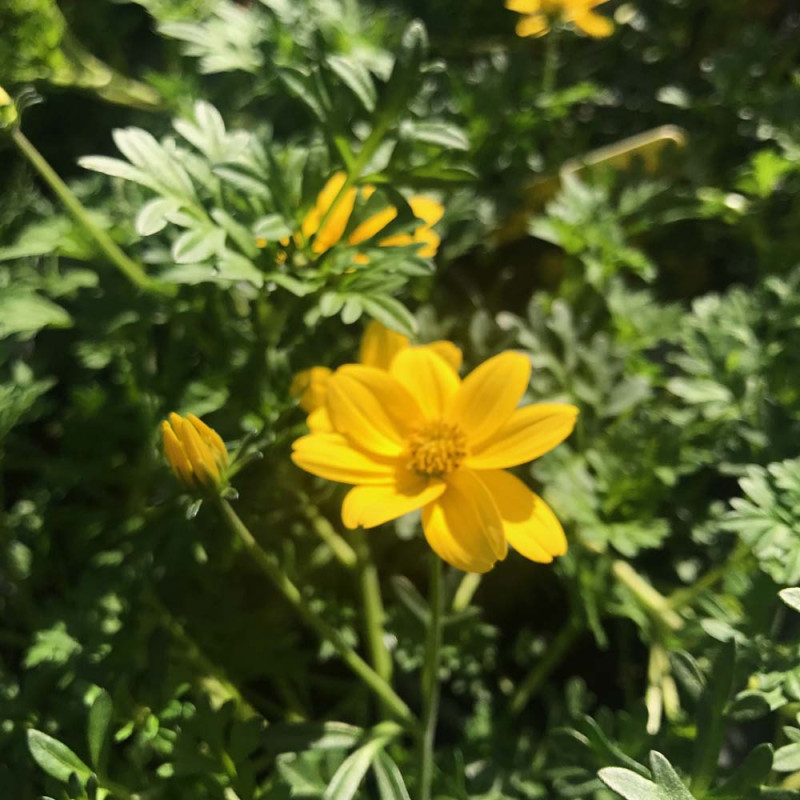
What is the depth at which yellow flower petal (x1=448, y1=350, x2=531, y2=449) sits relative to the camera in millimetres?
686

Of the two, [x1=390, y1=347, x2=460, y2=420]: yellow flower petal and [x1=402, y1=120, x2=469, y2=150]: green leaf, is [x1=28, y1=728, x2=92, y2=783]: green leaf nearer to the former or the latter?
[x1=390, y1=347, x2=460, y2=420]: yellow flower petal

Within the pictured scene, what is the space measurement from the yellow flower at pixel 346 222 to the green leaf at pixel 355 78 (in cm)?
8

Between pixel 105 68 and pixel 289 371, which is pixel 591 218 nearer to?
pixel 289 371

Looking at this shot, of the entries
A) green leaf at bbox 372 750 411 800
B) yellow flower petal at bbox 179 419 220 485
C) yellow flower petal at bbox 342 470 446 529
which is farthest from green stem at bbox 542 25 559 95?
green leaf at bbox 372 750 411 800

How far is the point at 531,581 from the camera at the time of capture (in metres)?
1.07

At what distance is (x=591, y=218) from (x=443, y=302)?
0.22 metres

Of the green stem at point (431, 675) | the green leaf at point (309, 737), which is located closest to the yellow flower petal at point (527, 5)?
the green stem at point (431, 675)

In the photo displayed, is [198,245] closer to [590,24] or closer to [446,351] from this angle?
[446,351]

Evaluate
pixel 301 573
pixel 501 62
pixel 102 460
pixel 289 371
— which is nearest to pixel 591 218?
pixel 501 62

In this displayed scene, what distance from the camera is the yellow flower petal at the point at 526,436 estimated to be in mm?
651

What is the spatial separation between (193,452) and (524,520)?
272mm

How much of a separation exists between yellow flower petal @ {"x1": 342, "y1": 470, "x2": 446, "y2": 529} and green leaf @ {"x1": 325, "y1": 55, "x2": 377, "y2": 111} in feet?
1.18

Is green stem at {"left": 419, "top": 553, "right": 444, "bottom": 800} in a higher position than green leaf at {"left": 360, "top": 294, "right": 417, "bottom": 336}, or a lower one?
lower

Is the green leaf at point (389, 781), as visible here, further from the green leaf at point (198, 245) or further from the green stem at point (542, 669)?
the green leaf at point (198, 245)
